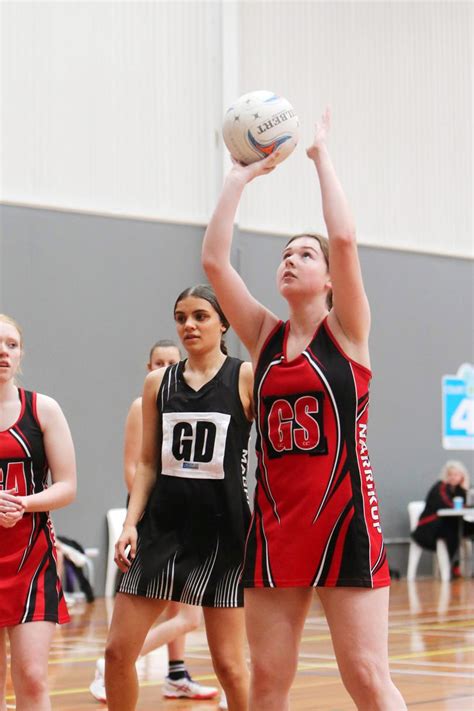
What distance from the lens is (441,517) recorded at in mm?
14008

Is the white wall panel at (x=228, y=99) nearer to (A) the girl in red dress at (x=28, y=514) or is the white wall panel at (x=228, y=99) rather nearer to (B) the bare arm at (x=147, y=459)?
(B) the bare arm at (x=147, y=459)

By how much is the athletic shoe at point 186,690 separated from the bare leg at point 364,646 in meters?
2.98

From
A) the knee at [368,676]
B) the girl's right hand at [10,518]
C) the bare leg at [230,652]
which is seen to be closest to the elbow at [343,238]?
the knee at [368,676]

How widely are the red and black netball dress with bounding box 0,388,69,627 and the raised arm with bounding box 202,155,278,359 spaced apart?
92 centimetres

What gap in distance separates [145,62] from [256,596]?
10.5 meters

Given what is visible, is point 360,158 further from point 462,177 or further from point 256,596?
point 256,596

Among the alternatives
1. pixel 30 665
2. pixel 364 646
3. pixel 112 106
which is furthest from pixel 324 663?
pixel 112 106

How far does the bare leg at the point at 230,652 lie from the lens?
3.90m

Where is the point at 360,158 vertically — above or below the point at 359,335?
above

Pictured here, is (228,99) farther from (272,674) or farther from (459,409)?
(272,674)

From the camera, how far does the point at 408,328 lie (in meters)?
15.0

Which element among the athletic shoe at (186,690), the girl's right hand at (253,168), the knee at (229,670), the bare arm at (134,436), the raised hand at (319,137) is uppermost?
the raised hand at (319,137)

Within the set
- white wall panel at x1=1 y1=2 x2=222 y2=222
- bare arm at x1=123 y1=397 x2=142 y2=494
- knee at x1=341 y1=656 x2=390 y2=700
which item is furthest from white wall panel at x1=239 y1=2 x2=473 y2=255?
knee at x1=341 y1=656 x2=390 y2=700

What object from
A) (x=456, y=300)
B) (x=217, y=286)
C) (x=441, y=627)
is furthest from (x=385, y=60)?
(x=217, y=286)
